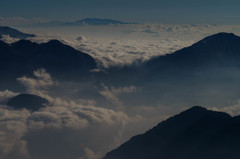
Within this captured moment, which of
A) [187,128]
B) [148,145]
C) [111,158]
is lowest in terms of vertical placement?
[111,158]

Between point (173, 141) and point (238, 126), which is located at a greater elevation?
point (238, 126)

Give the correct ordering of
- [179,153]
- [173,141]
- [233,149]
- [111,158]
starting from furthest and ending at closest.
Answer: [111,158]
[173,141]
[179,153]
[233,149]

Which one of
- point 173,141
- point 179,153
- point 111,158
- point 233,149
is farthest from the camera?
point 111,158

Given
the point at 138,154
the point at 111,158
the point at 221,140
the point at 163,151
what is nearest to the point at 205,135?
the point at 221,140

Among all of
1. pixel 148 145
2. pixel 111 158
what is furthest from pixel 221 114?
pixel 111 158

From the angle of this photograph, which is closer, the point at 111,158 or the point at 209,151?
the point at 209,151

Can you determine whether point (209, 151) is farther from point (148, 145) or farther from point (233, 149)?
point (148, 145)

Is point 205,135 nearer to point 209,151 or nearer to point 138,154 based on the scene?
point 209,151
